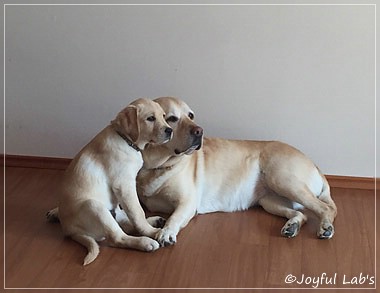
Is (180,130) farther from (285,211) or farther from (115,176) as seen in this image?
(285,211)

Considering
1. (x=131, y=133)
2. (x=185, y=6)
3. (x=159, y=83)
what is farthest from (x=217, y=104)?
(x=131, y=133)

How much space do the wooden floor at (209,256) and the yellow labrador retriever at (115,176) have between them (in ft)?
0.20

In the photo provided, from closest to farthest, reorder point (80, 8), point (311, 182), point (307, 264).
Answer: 1. point (307, 264)
2. point (311, 182)
3. point (80, 8)

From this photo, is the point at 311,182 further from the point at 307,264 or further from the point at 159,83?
the point at 159,83

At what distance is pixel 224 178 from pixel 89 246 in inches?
28.6

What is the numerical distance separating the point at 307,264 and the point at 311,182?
0.51m

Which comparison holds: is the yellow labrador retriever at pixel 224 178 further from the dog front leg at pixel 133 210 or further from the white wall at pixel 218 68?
the white wall at pixel 218 68

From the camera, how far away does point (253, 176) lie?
2.79 meters

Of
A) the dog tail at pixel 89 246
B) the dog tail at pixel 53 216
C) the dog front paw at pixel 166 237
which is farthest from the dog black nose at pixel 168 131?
the dog tail at pixel 53 216

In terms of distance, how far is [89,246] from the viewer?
2326mm

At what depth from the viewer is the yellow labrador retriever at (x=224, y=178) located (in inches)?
101

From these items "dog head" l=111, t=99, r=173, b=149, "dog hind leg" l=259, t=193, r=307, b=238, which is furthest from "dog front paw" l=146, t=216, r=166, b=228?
"dog hind leg" l=259, t=193, r=307, b=238

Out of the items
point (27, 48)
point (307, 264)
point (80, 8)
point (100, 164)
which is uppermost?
point (80, 8)

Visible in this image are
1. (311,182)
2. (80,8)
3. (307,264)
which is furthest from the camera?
(80,8)
